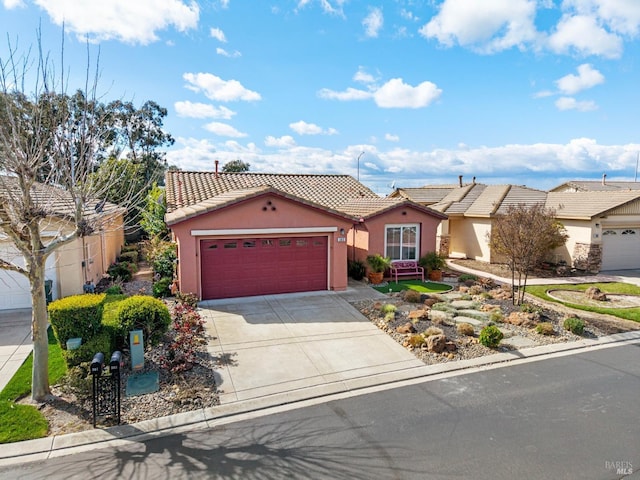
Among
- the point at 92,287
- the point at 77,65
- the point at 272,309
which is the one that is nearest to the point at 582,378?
the point at 272,309

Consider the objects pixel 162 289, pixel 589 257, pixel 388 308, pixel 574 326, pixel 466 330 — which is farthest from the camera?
pixel 589 257

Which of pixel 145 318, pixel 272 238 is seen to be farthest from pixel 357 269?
pixel 145 318

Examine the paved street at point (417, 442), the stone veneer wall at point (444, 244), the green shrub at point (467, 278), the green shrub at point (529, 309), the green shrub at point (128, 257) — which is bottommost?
the paved street at point (417, 442)

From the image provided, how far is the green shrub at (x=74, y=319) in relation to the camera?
8.19 metres

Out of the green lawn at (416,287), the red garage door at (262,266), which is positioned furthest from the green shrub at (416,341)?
the red garage door at (262,266)

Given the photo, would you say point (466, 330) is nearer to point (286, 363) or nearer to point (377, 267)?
point (286, 363)

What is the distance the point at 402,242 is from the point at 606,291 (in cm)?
848

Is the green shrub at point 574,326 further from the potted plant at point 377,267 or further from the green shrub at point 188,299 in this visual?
the green shrub at point 188,299

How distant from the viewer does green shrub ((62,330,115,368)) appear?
7.97 meters

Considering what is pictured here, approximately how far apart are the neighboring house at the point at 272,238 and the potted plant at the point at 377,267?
81cm

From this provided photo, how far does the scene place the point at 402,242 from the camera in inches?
738

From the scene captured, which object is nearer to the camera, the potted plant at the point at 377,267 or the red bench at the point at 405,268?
the potted plant at the point at 377,267

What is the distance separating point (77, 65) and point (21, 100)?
3.94 ft

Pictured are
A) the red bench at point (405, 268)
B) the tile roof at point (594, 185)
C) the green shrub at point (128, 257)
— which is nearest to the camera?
the red bench at point (405, 268)
